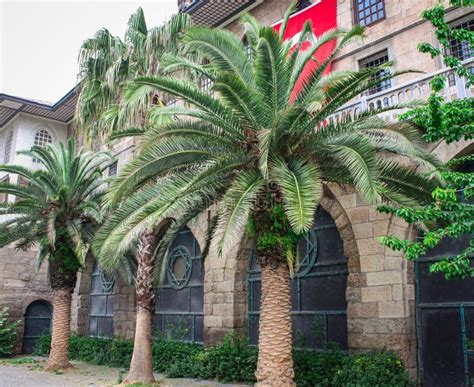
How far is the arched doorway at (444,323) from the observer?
10.6 meters

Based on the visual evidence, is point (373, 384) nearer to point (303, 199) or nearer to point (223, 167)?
point (303, 199)

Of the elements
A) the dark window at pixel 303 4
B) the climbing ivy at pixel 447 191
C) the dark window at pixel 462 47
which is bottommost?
the climbing ivy at pixel 447 191

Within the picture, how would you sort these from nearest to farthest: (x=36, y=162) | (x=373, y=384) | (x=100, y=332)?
(x=373, y=384), (x=100, y=332), (x=36, y=162)

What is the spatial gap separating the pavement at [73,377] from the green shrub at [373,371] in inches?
134

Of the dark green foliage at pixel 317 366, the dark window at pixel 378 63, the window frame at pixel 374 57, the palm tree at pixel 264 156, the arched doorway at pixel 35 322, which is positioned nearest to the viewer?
the palm tree at pixel 264 156

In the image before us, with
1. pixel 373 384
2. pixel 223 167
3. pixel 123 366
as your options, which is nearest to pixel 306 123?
pixel 223 167

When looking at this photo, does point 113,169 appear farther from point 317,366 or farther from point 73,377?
point 317,366

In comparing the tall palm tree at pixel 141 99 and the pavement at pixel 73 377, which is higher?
the tall palm tree at pixel 141 99

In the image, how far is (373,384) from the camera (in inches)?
404

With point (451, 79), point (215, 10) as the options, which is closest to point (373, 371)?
point (451, 79)

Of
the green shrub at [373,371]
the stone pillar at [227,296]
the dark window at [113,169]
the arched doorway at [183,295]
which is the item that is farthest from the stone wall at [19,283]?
the green shrub at [373,371]

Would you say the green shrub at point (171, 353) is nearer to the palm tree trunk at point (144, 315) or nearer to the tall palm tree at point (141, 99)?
the palm tree trunk at point (144, 315)

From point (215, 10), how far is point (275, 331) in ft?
45.8

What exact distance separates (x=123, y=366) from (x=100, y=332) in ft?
16.7
